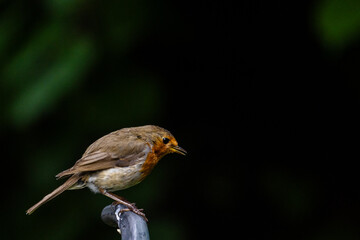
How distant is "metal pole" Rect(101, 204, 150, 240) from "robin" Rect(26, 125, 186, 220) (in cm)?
26

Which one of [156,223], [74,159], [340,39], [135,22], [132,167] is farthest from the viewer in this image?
[156,223]

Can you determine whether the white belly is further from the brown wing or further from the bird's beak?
the bird's beak

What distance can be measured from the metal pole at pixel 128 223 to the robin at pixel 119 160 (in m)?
0.26

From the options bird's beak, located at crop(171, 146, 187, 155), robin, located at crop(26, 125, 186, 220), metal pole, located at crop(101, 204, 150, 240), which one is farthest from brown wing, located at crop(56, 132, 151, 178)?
metal pole, located at crop(101, 204, 150, 240)

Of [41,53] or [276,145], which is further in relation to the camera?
[276,145]

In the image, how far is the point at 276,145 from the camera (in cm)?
420

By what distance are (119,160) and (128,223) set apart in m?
0.92

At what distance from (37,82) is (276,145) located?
5.08ft

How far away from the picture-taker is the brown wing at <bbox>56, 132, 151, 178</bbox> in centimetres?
316

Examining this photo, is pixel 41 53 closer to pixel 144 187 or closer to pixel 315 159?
pixel 144 187

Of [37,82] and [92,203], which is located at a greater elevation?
[37,82]

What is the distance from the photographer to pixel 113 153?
331 cm

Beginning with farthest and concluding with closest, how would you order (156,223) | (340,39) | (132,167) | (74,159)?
(156,223) < (74,159) < (132,167) < (340,39)

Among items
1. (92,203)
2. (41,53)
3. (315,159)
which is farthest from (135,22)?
(315,159)
